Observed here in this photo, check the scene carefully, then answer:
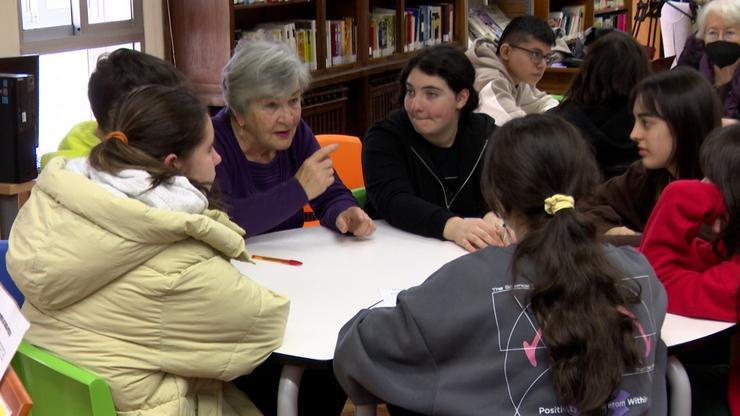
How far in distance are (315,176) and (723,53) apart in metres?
2.55

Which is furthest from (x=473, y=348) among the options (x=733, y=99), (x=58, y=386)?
(x=733, y=99)

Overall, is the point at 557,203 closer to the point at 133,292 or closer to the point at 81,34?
the point at 133,292

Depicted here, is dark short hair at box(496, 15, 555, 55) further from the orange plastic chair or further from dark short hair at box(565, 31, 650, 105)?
the orange plastic chair

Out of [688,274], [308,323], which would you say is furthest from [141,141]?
[688,274]

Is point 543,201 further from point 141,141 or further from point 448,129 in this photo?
point 448,129

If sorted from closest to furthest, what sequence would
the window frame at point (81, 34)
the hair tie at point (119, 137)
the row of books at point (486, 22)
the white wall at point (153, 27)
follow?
the hair tie at point (119, 137) < the window frame at point (81, 34) < the white wall at point (153, 27) < the row of books at point (486, 22)

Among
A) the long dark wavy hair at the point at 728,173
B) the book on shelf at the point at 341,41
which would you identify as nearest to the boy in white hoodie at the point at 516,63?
the book on shelf at the point at 341,41

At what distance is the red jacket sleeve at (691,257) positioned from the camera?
1965 mm

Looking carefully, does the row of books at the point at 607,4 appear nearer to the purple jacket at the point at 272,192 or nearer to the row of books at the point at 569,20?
the row of books at the point at 569,20

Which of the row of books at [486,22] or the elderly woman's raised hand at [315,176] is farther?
the row of books at [486,22]

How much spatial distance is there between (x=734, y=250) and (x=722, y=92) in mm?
2291

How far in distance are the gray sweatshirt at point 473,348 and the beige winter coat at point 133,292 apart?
0.88 ft

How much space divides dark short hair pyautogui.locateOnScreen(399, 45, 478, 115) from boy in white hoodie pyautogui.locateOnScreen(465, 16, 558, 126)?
1253 millimetres

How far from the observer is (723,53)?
4.30 meters
